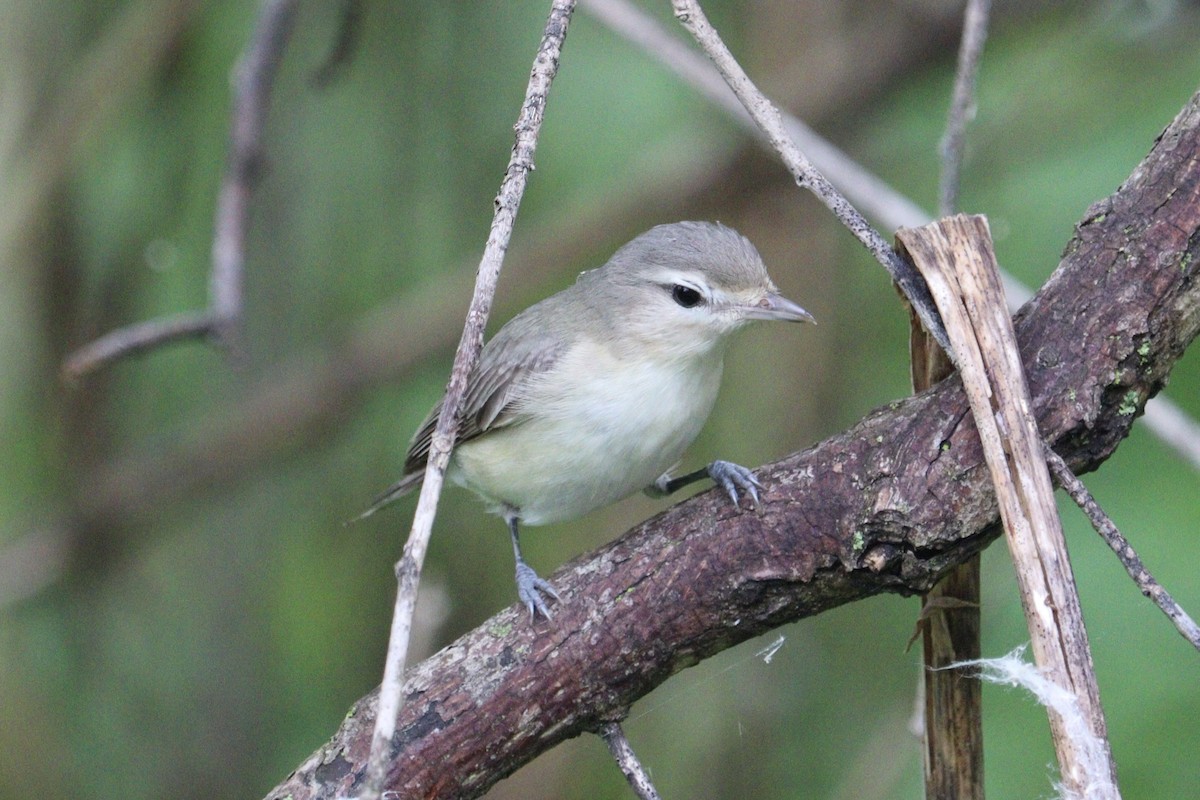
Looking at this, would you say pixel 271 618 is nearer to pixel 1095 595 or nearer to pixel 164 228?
pixel 164 228

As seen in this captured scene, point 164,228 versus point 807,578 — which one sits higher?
point 164,228

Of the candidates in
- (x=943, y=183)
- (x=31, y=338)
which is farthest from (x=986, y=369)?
(x=31, y=338)

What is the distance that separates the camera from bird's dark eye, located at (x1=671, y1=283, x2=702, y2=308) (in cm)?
319

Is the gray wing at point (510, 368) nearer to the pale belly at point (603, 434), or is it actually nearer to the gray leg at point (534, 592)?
the pale belly at point (603, 434)

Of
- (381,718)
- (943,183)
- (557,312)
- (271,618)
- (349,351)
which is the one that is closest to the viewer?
(381,718)

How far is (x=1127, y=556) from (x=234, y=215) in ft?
8.80

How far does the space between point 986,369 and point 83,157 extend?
151 inches

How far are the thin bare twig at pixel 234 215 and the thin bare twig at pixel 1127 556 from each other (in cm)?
223

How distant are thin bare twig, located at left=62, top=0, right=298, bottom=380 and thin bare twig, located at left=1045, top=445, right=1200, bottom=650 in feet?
7.33

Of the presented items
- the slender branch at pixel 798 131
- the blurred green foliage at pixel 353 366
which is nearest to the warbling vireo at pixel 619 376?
the slender branch at pixel 798 131

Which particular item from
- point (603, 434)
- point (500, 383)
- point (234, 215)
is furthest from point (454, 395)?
point (234, 215)

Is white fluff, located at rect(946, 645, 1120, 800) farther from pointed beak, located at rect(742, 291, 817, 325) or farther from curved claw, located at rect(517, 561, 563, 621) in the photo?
pointed beak, located at rect(742, 291, 817, 325)

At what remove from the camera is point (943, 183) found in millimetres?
2850

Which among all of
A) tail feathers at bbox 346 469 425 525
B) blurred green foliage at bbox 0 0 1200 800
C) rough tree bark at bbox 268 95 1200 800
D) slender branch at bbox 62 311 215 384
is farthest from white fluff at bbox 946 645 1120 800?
blurred green foliage at bbox 0 0 1200 800
